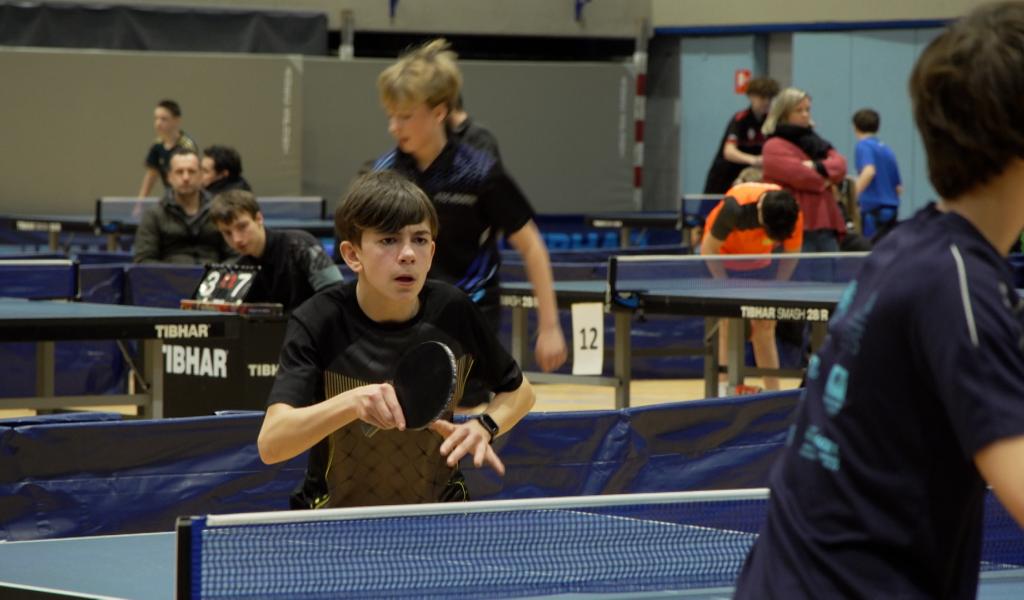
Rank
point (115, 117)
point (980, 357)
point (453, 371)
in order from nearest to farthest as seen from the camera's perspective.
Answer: point (980, 357), point (453, 371), point (115, 117)

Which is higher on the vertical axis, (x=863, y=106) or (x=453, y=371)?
(x=863, y=106)

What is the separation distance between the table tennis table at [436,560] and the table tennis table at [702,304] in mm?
3672

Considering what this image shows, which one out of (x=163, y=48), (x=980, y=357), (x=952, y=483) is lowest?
(x=952, y=483)

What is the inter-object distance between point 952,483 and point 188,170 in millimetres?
8228

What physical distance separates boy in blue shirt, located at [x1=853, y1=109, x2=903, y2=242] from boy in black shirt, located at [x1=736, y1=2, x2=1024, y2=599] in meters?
11.5

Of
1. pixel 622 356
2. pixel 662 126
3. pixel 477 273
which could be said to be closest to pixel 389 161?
pixel 477 273

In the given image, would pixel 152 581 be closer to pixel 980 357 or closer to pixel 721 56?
pixel 980 357

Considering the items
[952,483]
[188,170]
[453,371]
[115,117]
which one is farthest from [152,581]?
[115,117]

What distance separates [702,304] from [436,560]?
4427mm

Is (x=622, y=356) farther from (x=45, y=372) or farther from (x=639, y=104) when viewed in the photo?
(x=639, y=104)

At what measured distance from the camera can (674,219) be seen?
14.7 meters

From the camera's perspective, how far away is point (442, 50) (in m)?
4.95

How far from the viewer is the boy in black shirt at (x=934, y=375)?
5.12 ft

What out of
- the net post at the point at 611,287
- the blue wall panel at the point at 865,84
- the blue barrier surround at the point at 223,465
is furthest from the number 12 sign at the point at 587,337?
the blue wall panel at the point at 865,84
